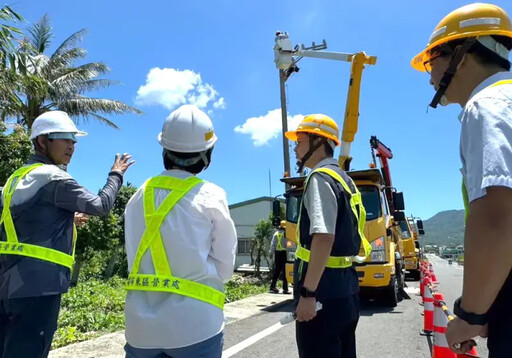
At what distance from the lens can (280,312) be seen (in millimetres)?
8578

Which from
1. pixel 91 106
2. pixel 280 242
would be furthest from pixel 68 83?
pixel 280 242

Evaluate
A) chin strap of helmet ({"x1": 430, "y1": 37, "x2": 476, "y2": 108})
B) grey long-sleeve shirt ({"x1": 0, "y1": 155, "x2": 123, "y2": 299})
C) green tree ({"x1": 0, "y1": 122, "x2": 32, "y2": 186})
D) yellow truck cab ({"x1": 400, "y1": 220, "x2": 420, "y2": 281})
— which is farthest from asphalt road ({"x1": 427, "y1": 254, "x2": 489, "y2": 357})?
green tree ({"x1": 0, "y1": 122, "x2": 32, "y2": 186})

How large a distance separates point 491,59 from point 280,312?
765 centimetres

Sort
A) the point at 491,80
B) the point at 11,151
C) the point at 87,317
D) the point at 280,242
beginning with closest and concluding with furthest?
the point at 491,80, the point at 87,317, the point at 280,242, the point at 11,151

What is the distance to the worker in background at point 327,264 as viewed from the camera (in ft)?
8.67

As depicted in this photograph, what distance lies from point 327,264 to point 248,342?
3.46 m

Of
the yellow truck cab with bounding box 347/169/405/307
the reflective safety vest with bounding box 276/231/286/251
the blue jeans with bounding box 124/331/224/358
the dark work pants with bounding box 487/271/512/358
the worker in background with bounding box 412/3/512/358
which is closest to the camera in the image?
the worker in background with bounding box 412/3/512/358

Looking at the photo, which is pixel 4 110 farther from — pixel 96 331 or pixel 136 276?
pixel 136 276

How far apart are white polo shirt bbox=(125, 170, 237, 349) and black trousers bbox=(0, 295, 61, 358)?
876mm

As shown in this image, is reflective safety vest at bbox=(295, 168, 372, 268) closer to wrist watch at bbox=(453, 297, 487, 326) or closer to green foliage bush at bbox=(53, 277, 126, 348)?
wrist watch at bbox=(453, 297, 487, 326)

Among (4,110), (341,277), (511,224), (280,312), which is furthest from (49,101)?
(511,224)

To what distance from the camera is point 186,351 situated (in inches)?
70.6

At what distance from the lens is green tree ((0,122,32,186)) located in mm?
12039

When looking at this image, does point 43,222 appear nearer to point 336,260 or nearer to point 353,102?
point 336,260
